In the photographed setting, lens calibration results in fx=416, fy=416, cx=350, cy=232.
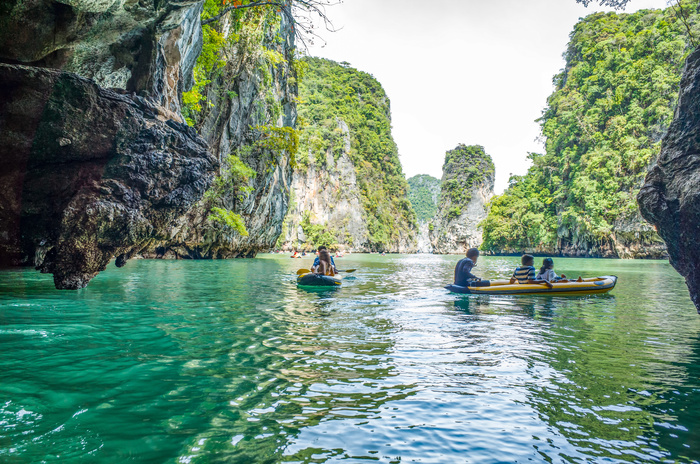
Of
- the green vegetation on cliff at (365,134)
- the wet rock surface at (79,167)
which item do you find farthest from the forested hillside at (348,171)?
the wet rock surface at (79,167)

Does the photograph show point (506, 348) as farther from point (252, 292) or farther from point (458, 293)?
point (252, 292)

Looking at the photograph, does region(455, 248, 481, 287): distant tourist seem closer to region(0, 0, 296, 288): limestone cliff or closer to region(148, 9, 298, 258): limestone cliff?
region(0, 0, 296, 288): limestone cliff

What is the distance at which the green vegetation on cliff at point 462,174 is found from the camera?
102125 millimetres

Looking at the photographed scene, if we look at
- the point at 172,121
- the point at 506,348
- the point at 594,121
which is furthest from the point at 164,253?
the point at 594,121

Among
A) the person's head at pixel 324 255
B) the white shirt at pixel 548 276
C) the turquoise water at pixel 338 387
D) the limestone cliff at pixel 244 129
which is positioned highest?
the limestone cliff at pixel 244 129

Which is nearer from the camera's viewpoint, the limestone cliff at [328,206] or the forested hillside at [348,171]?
the limestone cliff at [328,206]

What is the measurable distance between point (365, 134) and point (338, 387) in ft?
288

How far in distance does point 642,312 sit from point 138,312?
34.1 ft

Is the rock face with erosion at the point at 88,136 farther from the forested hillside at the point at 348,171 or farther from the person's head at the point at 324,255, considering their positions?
the forested hillside at the point at 348,171

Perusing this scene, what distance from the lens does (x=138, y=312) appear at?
7656 mm

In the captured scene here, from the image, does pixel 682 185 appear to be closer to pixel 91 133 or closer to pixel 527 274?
pixel 527 274

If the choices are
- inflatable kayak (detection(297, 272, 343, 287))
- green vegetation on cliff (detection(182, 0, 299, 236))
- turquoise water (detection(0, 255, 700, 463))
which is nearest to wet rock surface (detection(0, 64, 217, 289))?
turquoise water (detection(0, 255, 700, 463))

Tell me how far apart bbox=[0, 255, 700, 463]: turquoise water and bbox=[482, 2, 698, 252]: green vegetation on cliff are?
128 ft

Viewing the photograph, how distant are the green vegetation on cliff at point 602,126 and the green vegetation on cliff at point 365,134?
1228 inches
